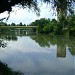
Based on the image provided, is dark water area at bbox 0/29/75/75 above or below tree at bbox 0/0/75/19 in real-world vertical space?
below

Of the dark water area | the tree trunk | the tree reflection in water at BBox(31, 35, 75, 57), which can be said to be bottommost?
the tree reflection in water at BBox(31, 35, 75, 57)

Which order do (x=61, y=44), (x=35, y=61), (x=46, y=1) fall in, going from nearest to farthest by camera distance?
(x=46, y=1) < (x=35, y=61) < (x=61, y=44)

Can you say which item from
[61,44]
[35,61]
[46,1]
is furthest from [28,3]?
[61,44]

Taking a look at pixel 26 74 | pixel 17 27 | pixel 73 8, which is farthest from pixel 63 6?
pixel 17 27

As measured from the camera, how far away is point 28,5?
8906 millimetres

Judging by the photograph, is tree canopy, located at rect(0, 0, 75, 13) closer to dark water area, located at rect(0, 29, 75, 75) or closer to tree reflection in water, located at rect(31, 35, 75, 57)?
dark water area, located at rect(0, 29, 75, 75)

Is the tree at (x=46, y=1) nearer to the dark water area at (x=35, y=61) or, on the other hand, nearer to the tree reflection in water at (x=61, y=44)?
the dark water area at (x=35, y=61)

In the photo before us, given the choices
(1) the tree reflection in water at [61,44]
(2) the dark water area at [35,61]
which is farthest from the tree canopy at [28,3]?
(1) the tree reflection in water at [61,44]

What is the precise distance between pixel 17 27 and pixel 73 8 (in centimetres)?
7016

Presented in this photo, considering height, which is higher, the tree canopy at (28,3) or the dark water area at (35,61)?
the tree canopy at (28,3)

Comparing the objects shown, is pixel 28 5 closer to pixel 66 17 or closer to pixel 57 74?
pixel 66 17

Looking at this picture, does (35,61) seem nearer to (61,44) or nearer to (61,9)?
(61,9)

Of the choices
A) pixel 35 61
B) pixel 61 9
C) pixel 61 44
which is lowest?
pixel 61 44

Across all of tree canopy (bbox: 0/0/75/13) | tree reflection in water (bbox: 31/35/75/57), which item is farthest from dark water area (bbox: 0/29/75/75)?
tree canopy (bbox: 0/0/75/13)
